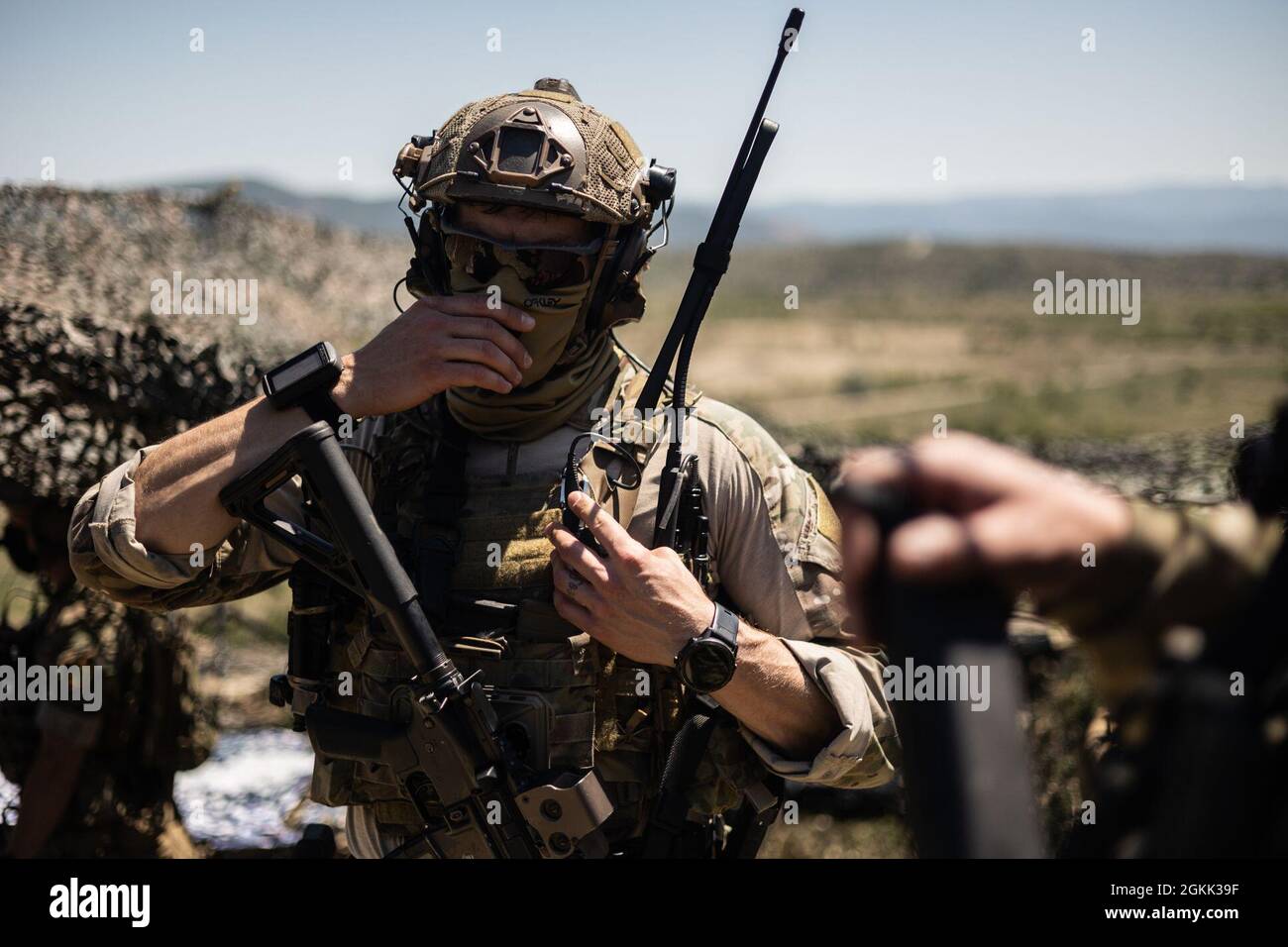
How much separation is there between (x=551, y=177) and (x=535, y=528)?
87 cm

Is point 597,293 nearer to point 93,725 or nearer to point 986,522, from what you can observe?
point 986,522

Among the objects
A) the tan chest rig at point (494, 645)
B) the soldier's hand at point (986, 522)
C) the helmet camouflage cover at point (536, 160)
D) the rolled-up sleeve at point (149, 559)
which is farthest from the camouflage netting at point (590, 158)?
the soldier's hand at point (986, 522)

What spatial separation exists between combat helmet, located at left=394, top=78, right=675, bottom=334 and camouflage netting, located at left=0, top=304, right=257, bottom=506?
6.04 ft

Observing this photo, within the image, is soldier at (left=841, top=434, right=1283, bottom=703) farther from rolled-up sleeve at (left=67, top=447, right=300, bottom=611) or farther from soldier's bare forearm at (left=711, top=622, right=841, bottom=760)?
rolled-up sleeve at (left=67, top=447, right=300, bottom=611)

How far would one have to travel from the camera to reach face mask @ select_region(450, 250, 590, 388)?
2791mm

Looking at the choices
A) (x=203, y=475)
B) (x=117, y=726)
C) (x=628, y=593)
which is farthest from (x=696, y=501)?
(x=117, y=726)

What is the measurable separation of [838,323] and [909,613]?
68573 millimetres

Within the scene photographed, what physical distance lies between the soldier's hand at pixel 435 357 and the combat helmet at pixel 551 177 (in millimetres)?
257

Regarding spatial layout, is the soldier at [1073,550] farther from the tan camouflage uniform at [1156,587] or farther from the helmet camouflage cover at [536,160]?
the helmet camouflage cover at [536,160]

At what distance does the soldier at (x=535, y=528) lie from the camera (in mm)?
2666

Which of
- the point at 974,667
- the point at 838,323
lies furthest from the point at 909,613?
the point at 838,323

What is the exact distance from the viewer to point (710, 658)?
2.54 m

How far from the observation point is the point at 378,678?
9.30ft

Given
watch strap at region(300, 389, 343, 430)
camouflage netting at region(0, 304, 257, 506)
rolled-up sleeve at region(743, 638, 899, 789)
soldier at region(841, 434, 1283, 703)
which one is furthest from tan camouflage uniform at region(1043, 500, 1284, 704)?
camouflage netting at region(0, 304, 257, 506)
